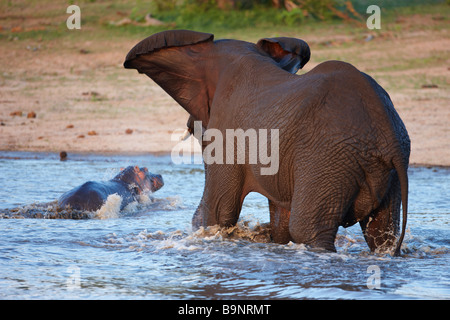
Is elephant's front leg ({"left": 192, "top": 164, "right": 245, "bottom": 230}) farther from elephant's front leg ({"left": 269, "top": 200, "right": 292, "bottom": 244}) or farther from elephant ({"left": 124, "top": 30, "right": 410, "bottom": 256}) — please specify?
elephant's front leg ({"left": 269, "top": 200, "right": 292, "bottom": 244})

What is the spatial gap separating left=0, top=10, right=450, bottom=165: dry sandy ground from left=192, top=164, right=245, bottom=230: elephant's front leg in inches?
202

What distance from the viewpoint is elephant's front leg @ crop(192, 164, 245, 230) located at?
15.9 feet

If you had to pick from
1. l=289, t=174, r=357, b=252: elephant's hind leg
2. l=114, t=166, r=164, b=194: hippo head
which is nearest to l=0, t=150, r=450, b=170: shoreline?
l=114, t=166, r=164, b=194: hippo head

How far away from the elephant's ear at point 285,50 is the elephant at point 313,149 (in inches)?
8.1

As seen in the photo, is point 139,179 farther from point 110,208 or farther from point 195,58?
point 195,58

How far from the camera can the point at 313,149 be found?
4.22 meters

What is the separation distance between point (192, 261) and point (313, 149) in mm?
1163

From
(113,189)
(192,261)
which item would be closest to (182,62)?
(192,261)

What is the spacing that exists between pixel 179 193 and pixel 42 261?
310cm

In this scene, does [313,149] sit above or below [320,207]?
above

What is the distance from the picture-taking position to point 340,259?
4.52 metres

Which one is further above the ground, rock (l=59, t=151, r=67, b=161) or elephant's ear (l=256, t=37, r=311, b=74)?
elephant's ear (l=256, t=37, r=311, b=74)

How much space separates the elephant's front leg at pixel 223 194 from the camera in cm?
485
